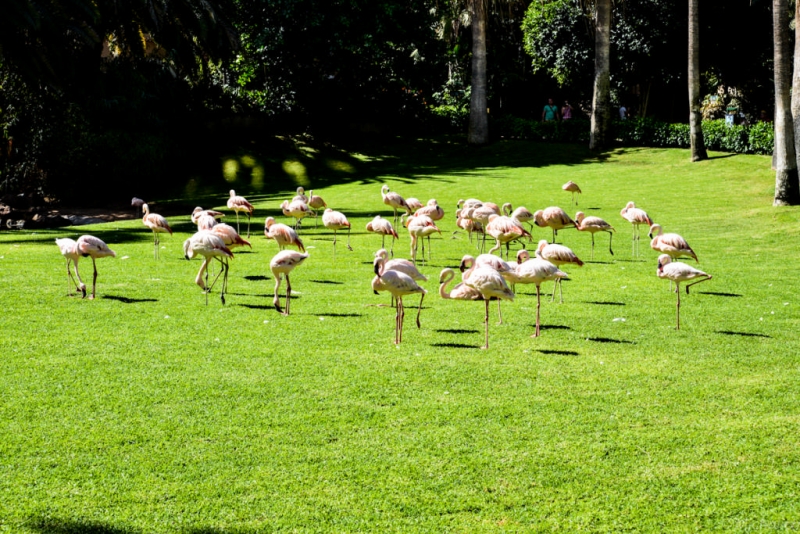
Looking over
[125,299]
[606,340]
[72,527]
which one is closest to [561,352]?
[606,340]

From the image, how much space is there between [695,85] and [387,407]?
2632 centimetres

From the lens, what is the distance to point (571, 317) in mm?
11594

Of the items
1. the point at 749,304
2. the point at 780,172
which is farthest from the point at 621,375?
the point at 780,172

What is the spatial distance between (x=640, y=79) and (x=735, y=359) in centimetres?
3356

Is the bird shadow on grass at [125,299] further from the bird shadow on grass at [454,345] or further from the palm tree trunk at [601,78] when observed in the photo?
the palm tree trunk at [601,78]

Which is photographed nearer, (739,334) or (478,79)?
(739,334)

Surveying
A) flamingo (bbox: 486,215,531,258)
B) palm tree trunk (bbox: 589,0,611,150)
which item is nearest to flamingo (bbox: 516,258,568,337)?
flamingo (bbox: 486,215,531,258)

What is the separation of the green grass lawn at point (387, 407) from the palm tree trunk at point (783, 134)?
7.91 metres

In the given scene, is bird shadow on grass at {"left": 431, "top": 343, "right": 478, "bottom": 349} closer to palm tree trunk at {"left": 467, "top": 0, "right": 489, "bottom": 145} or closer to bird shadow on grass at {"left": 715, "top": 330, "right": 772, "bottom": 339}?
bird shadow on grass at {"left": 715, "top": 330, "right": 772, "bottom": 339}

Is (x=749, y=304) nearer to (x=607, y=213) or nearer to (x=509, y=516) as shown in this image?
(x=509, y=516)

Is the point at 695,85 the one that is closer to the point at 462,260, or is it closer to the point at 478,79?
the point at 478,79

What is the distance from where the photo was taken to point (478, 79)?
39.2 meters

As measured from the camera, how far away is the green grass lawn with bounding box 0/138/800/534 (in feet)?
19.9

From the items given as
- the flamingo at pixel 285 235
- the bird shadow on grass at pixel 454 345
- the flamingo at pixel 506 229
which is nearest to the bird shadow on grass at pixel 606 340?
the bird shadow on grass at pixel 454 345
